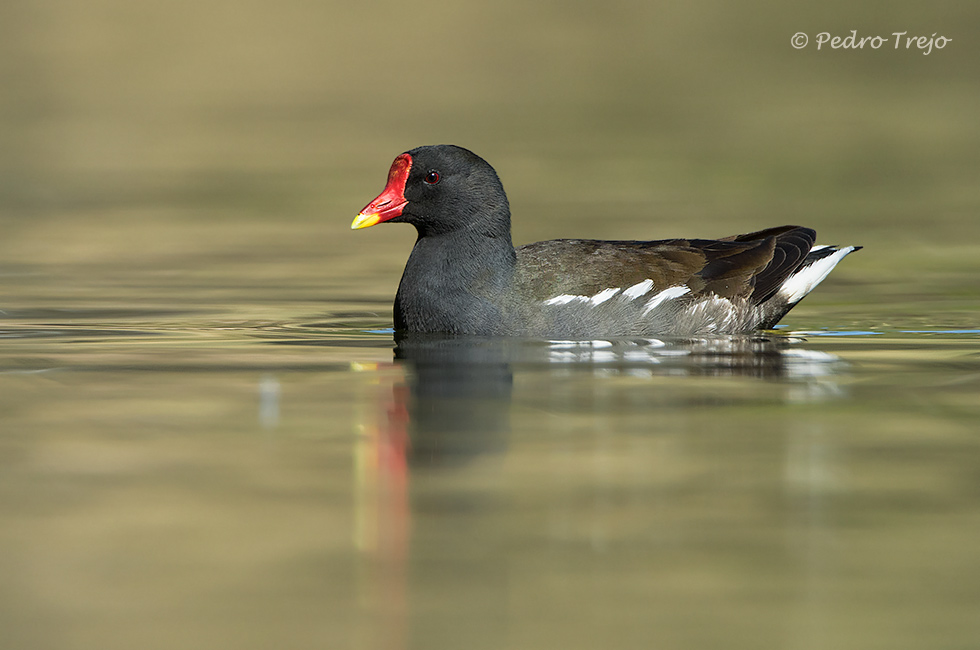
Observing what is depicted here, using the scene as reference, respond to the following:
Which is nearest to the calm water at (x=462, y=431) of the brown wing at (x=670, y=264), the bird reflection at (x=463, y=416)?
the bird reflection at (x=463, y=416)

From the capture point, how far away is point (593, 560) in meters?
4.38

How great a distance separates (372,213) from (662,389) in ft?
8.76

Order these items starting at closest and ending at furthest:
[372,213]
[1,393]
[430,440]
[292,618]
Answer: [292,618], [430,440], [1,393], [372,213]

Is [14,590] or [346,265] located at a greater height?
[346,265]

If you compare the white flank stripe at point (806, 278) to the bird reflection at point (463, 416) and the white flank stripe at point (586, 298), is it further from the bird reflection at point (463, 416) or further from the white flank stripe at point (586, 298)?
the white flank stripe at point (586, 298)

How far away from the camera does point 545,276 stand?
8695mm

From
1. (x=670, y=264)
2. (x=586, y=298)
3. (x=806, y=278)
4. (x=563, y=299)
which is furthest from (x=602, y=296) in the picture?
(x=806, y=278)

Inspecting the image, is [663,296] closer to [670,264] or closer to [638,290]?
[638,290]

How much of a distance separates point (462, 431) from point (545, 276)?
2.78 meters

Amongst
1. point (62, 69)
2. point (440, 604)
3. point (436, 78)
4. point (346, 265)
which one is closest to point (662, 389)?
point (440, 604)

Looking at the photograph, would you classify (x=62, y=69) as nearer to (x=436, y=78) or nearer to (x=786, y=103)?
(x=436, y=78)

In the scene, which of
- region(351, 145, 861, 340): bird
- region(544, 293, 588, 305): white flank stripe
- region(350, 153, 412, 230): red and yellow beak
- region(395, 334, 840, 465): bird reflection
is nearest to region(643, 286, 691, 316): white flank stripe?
region(351, 145, 861, 340): bird

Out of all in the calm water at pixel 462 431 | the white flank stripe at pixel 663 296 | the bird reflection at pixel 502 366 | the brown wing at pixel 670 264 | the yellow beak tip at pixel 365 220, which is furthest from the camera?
the yellow beak tip at pixel 365 220

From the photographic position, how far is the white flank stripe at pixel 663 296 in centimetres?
884
